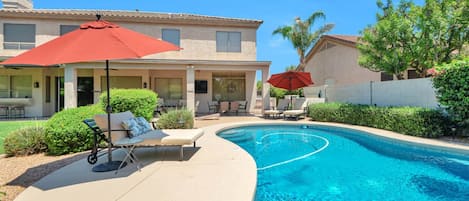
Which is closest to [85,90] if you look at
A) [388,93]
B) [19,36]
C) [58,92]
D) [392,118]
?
[58,92]

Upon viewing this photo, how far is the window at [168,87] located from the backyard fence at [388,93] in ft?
33.9

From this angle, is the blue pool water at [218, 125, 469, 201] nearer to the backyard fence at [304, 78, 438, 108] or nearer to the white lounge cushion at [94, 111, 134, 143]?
the backyard fence at [304, 78, 438, 108]

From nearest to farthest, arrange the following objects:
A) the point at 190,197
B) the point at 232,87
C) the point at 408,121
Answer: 1. the point at 190,197
2. the point at 408,121
3. the point at 232,87

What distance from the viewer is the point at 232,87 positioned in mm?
19469

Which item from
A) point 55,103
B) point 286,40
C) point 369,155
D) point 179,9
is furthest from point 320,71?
point 55,103

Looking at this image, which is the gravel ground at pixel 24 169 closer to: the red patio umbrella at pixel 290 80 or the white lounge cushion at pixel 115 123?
the white lounge cushion at pixel 115 123

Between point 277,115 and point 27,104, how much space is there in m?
16.0

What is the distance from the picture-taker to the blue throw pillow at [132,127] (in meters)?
5.50

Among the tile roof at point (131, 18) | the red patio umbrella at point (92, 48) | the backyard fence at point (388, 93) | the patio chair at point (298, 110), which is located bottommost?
the patio chair at point (298, 110)

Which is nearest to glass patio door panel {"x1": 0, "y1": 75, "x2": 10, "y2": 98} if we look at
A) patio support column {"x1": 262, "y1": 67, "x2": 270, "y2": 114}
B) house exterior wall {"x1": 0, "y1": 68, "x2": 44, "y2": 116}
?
house exterior wall {"x1": 0, "y1": 68, "x2": 44, "y2": 116}

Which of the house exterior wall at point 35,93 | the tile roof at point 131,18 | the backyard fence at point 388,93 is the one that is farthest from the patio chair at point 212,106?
the house exterior wall at point 35,93

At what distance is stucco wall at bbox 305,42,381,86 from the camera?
1745 centimetres

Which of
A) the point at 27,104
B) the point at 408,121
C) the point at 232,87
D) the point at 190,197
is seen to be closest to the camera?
the point at 190,197

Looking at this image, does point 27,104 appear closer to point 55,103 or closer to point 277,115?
point 55,103
